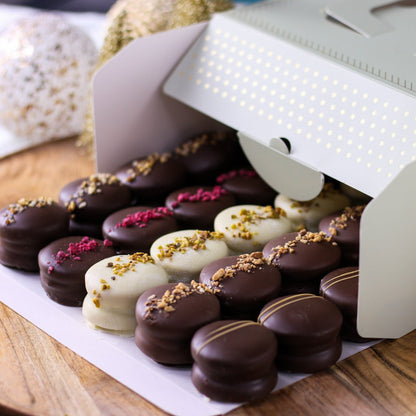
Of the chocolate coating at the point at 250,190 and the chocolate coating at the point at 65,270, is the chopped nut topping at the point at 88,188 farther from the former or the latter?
the chocolate coating at the point at 250,190

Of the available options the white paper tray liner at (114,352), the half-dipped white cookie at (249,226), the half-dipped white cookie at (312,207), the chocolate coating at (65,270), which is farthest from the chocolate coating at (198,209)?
the white paper tray liner at (114,352)

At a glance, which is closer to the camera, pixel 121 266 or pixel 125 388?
pixel 125 388

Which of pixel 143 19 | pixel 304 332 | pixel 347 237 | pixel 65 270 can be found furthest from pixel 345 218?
pixel 143 19

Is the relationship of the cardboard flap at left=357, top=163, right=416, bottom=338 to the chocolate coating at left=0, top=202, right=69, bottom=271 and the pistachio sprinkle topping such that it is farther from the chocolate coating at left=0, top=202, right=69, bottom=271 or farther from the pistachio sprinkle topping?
the chocolate coating at left=0, top=202, right=69, bottom=271

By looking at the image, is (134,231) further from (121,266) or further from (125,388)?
(125,388)

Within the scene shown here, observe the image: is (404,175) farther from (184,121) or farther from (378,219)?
(184,121)

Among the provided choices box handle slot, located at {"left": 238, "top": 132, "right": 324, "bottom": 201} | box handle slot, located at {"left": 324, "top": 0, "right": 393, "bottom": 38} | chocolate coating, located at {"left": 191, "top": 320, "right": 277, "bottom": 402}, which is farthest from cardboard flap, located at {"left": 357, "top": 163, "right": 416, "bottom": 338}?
box handle slot, located at {"left": 324, "top": 0, "right": 393, "bottom": 38}
